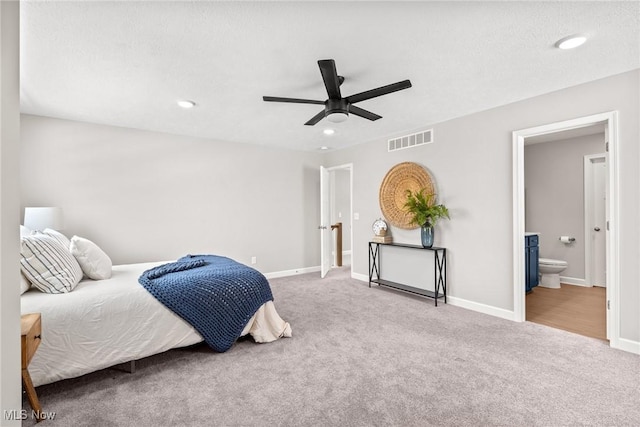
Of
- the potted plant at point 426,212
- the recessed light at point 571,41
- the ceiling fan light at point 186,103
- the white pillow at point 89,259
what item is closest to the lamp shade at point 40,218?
the white pillow at point 89,259

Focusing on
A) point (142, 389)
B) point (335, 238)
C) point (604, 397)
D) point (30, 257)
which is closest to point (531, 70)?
point (604, 397)

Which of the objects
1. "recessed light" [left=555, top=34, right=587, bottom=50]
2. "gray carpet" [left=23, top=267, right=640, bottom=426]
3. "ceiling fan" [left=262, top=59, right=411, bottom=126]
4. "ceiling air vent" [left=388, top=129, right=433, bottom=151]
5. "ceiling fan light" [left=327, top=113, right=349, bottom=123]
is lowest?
"gray carpet" [left=23, top=267, right=640, bottom=426]

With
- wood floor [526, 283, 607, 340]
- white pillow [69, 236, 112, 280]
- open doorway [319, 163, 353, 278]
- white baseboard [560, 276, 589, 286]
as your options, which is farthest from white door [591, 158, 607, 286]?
white pillow [69, 236, 112, 280]

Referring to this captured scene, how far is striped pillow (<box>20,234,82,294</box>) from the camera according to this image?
210 centimetres

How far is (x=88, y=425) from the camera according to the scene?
1.72 m

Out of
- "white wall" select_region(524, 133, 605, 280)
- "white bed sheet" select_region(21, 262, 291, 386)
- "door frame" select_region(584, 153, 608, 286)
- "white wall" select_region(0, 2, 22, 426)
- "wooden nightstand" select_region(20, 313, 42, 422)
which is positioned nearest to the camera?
"white wall" select_region(0, 2, 22, 426)

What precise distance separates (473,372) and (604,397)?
0.77 meters

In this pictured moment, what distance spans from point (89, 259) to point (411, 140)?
4.10m

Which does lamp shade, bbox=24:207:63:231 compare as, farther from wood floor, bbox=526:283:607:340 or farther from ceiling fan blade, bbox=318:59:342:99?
wood floor, bbox=526:283:607:340

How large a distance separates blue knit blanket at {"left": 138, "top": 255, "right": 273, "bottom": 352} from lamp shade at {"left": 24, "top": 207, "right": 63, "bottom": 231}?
1.53 metres

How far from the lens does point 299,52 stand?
223 centimetres

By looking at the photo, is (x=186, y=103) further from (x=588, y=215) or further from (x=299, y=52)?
(x=588, y=215)

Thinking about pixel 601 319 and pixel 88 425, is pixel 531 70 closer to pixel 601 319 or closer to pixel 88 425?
pixel 601 319

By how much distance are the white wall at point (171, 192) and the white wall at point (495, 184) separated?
2.06 m
